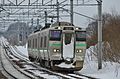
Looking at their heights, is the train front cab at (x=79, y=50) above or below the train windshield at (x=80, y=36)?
below

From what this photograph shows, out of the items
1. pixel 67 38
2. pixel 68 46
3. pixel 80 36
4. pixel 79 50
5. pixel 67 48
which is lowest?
pixel 79 50

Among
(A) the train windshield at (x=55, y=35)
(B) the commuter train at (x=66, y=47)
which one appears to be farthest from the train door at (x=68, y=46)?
(A) the train windshield at (x=55, y=35)

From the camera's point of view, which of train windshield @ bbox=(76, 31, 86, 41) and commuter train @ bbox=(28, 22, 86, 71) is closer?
commuter train @ bbox=(28, 22, 86, 71)

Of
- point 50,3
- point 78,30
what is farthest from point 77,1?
point 78,30

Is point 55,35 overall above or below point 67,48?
above

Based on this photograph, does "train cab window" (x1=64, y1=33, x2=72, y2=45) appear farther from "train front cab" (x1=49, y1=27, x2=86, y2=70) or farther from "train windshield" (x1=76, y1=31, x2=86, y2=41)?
"train windshield" (x1=76, y1=31, x2=86, y2=41)

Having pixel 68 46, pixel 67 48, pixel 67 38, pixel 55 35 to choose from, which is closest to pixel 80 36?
pixel 67 38

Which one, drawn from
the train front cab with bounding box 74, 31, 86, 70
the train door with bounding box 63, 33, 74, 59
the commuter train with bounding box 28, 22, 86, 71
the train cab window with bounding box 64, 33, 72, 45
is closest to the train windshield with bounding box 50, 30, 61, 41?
the commuter train with bounding box 28, 22, 86, 71

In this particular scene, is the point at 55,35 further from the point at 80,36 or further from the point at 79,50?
the point at 79,50

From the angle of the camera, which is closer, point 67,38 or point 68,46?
point 68,46

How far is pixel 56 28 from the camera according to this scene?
23.3 metres

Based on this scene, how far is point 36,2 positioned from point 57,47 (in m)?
13.1

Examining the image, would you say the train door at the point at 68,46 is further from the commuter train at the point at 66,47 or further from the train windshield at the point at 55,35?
the train windshield at the point at 55,35

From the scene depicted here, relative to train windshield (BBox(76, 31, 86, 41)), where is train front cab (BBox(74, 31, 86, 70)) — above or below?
below
